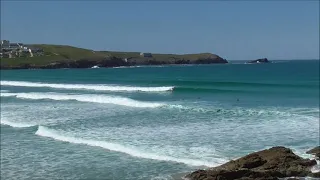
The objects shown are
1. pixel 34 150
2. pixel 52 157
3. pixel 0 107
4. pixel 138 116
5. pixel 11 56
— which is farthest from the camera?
pixel 11 56

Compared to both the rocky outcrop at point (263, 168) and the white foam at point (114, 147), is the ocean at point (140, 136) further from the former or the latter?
the rocky outcrop at point (263, 168)

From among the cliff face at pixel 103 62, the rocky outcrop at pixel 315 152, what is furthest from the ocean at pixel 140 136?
the cliff face at pixel 103 62

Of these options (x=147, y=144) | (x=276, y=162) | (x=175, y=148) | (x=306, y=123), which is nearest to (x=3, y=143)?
(x=147, y=144)

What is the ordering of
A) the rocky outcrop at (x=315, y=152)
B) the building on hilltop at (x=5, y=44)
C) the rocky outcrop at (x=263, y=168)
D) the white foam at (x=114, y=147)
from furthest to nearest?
the building on hilltop at (x=5, y=44) < the rocky outcrop at (x=315, y=152) < the white foam at (x=114, y=147) < the rocky outcrop at (x=263, y=168)

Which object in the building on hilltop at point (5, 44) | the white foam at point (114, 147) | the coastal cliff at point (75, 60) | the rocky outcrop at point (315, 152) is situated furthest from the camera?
the building on hilltop at point (5, 44)

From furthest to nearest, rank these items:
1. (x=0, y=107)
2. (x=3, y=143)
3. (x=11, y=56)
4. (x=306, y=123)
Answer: (x=11, y=56)
(x=0, y=107)
(x=306, y=123)
(x=3, y=143)

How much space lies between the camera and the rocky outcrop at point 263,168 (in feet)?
46.1

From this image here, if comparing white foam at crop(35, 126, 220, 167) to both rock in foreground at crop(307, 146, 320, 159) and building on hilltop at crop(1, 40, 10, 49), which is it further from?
building on hilltop at crop(1, 40, 10, 49)

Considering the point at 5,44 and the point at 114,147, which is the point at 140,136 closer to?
the point at 114,147

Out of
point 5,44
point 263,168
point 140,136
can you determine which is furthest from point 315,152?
point 5,44

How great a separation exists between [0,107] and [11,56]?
128 metres

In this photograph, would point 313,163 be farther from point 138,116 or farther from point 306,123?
point 138,116

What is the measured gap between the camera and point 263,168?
590 inches

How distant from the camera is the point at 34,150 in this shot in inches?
769
